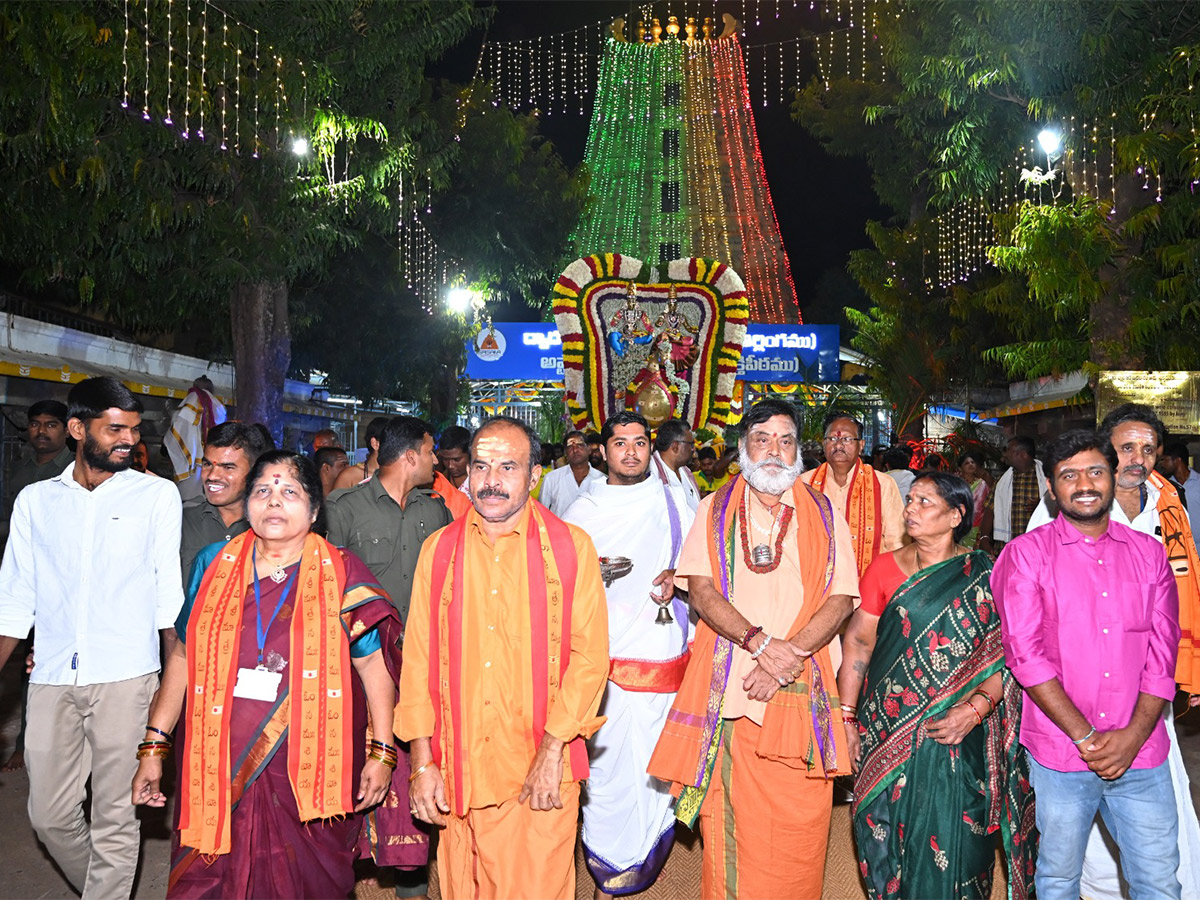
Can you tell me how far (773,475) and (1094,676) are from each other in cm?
128

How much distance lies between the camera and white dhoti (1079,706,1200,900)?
381 centimetres

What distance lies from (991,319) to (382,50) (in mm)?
14386

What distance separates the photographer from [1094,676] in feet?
10.9

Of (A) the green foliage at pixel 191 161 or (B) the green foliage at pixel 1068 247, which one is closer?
(A) the green foliage at pixel 191 161

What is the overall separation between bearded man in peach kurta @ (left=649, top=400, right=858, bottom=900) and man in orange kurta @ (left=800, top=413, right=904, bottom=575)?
225 cm

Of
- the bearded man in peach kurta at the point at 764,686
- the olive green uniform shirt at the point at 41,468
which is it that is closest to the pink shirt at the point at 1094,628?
the bearded man in peach kurta at the point at 764,686

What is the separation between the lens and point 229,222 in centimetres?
1059

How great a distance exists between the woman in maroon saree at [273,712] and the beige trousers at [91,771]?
0.64 metres

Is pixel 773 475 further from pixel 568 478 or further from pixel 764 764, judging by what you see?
pixel 568 478

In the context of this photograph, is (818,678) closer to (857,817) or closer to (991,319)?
(857,817)

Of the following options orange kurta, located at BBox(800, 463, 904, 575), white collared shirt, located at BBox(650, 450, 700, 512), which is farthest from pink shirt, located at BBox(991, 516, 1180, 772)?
orange kurta, located at BBox(800, 463, 904, 575)

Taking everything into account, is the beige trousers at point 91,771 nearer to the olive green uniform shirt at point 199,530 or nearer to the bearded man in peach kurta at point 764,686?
the olive green uniform shirt at point 199,530

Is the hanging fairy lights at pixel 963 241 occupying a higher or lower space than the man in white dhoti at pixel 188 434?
higher

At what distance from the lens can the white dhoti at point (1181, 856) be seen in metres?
3.81
